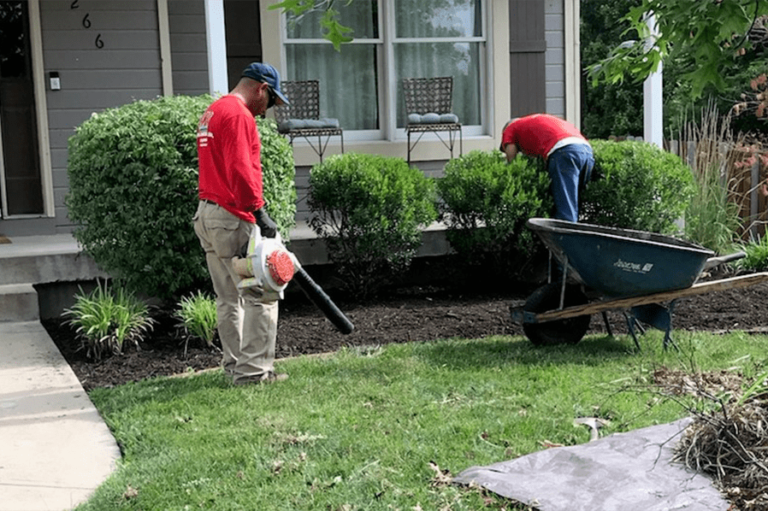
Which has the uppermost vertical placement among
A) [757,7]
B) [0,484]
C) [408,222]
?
→ [757,7]

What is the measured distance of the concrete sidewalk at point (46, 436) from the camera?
14.9 ft

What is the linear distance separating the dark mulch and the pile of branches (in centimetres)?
330

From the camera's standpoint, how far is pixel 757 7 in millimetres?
2932

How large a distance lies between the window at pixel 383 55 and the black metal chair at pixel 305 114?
463 mm

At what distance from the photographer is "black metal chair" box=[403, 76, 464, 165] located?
10773 mm

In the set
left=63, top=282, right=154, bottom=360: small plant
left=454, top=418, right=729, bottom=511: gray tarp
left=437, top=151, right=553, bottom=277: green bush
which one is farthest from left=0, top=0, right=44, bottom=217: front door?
left=454, top=418, right=729, bottom=511: gray tarp

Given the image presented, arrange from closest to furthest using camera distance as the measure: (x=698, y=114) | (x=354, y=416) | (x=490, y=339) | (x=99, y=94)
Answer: (x=354, y=416), (x=490, y=339), (x=99, y=94), (x=698, y=114)

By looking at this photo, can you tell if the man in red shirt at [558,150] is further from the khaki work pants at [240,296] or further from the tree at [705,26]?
the tree at [705,26]

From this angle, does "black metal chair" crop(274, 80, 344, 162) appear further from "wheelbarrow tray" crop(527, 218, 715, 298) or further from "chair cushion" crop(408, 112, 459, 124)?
"wheelbarrow tray" crop(527, 218, 715, 298)

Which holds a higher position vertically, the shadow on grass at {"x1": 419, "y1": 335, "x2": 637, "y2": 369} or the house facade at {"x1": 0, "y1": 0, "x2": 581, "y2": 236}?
the house facade at {"x1": 0, "y1": 0, "x2": 581, "y2": 236}

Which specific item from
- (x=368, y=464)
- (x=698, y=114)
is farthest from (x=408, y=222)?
(x=698, y=114)

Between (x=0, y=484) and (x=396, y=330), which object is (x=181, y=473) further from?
(x=396, y=330)

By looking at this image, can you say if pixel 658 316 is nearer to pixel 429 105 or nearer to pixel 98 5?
pixel 429 105

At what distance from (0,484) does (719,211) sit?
7.71 metres
